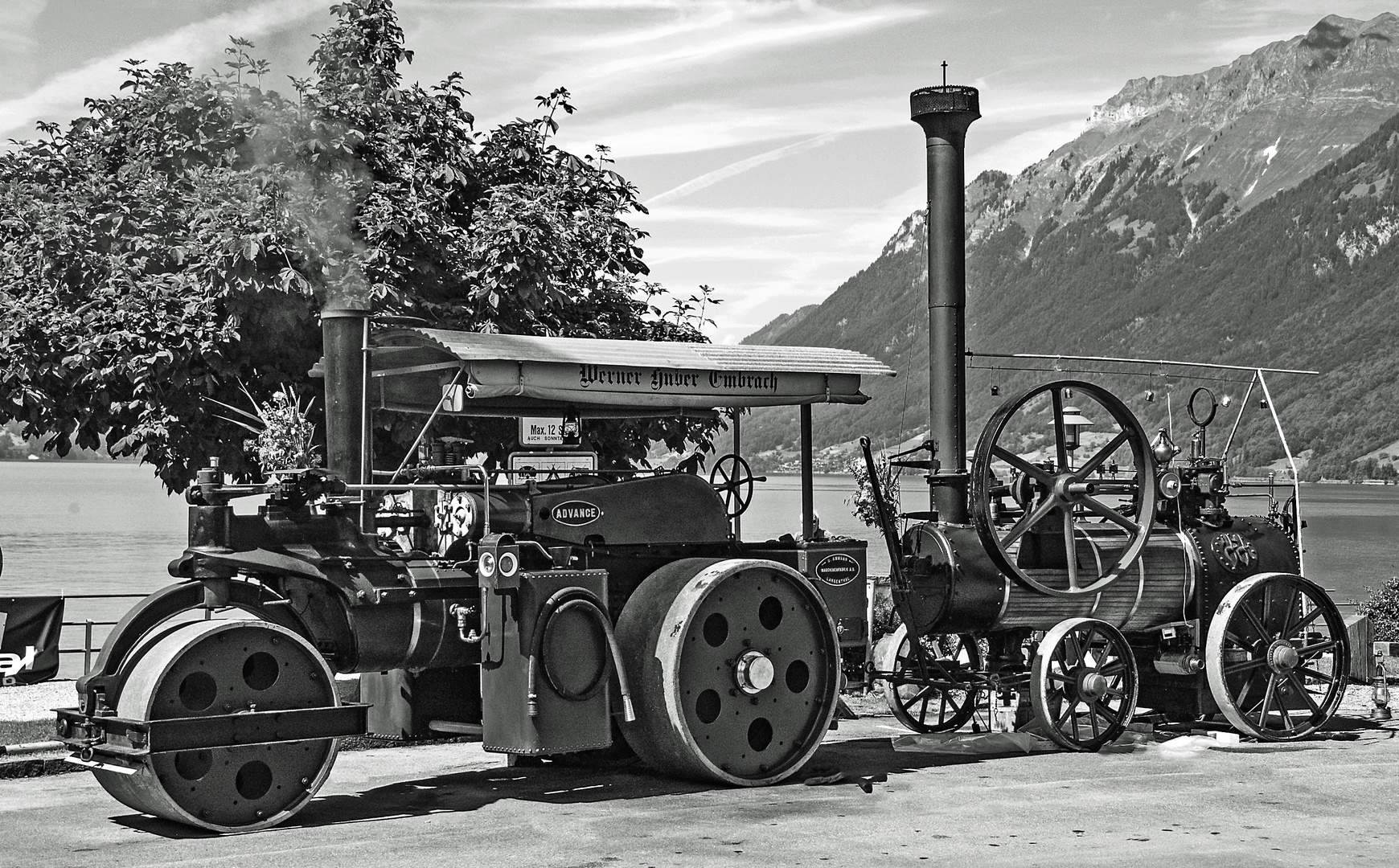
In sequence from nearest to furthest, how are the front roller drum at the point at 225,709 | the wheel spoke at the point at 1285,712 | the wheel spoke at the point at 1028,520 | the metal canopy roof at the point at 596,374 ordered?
the front roller drum at the point at 225,709 → the metal canopy roof at the point at 596,374 → the wheel spoke at the point at 1028,520 → the wheel spoke at the point at 1285,712

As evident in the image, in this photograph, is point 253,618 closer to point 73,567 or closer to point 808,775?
point 808,775

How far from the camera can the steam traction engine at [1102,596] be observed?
12.1m

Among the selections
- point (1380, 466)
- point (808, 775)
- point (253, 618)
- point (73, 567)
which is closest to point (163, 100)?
point (253, 618)

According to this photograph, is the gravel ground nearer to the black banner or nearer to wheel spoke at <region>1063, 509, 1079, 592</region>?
the black banner

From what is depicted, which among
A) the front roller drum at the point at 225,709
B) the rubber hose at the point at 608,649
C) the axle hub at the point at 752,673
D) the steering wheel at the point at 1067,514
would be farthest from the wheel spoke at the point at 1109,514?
the front roller drum at the point at 225,709

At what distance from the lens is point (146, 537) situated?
8169 centimetres

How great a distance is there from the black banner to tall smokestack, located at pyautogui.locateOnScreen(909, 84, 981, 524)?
307 inches

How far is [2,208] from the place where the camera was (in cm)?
1609

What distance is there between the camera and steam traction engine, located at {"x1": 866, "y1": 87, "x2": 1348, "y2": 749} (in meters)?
12.1

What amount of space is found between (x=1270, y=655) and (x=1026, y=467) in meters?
2.49

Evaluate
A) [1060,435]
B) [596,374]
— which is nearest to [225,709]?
[596,374]

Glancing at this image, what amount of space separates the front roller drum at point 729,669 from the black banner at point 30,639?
6459 millimetres

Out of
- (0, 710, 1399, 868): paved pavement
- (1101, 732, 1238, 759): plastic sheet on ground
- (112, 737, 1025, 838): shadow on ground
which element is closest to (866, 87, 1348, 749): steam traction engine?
(1101, 732, 1238, 759): plastic sheet on ground

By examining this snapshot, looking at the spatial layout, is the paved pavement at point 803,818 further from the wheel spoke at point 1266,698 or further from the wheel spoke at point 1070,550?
the wheel spoke at point 1070,550
